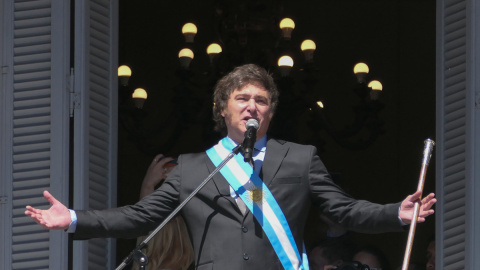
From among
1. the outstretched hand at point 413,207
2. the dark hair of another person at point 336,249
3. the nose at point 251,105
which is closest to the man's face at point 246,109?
the nose at point 251,105

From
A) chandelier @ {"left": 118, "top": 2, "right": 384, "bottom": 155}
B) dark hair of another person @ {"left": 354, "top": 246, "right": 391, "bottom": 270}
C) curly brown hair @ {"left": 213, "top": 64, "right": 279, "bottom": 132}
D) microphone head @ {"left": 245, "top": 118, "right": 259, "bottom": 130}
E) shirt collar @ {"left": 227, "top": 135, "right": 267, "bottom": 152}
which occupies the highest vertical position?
chandelier @ {"left": 118, "top": 2, "right": 384, "bottom": 155}

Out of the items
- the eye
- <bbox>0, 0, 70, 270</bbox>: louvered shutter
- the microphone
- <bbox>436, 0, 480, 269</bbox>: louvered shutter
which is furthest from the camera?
<bbox>0, 0, 70, 270</bbox>: louvered shutter

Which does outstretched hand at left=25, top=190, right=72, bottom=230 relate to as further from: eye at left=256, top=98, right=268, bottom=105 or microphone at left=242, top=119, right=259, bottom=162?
eye at left=256, top=98, right=268, bottom=105

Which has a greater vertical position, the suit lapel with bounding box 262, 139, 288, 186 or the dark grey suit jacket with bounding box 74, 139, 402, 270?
the suit lapel with bounding box 262, 139, 288, 186

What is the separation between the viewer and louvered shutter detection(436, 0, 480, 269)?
5.66 m

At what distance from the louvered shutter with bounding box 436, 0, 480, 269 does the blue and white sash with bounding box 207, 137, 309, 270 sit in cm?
124

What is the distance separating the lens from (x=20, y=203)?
5.95 meters

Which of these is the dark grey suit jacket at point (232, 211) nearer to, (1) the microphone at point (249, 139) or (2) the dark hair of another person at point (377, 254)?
(1) the microphone at point (249, 139)

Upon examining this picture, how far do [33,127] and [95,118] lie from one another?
0.31 m

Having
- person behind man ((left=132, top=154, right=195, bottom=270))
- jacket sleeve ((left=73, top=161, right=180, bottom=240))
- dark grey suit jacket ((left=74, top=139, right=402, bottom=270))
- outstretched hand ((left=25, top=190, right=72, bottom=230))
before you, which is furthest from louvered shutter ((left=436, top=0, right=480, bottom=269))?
outstretched hand ((left=25, top=190, right=72, bottom=230))

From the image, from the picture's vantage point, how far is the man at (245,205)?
15.1 ft

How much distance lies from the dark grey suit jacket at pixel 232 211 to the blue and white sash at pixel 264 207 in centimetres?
3

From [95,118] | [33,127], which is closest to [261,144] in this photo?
[95,118]

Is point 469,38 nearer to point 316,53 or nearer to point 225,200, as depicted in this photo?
point 225,200
